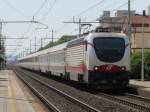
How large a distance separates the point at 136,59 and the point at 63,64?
10776mm

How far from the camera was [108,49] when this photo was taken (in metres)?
28.0

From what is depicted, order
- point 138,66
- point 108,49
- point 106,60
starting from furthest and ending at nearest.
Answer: point 138,66 < point 108,49 < point 106,60

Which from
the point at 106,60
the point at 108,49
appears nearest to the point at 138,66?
the point at 108,49

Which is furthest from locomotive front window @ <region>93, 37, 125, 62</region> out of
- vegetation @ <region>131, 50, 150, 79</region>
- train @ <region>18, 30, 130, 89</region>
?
vegetation @ <region>131, 50, 150, 79</region>

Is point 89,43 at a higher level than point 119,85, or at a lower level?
higher

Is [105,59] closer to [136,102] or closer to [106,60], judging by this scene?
[106,60]

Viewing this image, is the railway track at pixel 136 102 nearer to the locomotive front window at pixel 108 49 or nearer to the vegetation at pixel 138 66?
the locomotive front window at pixel 108 49

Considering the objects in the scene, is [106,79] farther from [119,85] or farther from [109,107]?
[109,107]

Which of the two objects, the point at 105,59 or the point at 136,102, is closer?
the point at 136,102

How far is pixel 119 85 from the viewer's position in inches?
1106

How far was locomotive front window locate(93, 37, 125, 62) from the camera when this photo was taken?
91.6ft

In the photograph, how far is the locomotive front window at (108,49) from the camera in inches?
1099

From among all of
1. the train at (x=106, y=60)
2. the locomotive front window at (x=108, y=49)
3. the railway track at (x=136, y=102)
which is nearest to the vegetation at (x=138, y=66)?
the train at (x=106, y=60)

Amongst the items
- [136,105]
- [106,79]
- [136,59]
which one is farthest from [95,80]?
[136,59]
